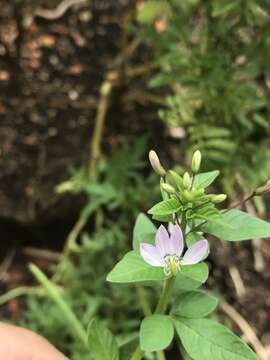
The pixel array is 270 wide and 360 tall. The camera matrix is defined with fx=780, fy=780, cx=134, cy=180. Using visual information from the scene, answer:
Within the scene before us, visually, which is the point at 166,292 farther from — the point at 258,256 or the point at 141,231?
the point at 258,256

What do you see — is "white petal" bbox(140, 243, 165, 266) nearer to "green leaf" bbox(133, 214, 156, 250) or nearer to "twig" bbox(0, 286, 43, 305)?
"green leaf" bbox(133, 214, 156, 250)

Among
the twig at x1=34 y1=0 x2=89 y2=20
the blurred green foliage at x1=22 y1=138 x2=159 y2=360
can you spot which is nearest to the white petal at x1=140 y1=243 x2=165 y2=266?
the blurred green foliage at x1=22 y1=138 x2=159 y2=360

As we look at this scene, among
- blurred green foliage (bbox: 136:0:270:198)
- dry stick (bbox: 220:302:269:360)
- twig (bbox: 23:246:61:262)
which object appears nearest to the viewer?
blurred green foliage (bbox: 136:0:270:198)

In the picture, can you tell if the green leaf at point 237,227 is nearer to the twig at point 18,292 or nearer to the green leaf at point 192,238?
the green leaf at point 192,238

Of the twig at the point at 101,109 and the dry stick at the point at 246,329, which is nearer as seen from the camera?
the dry stick at the point at 246,329

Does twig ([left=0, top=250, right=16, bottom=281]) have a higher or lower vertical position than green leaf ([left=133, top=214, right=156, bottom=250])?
lower

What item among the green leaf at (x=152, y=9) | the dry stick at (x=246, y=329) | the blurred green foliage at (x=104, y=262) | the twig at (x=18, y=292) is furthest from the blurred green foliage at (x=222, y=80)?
the twig at (x=18, y=292)
